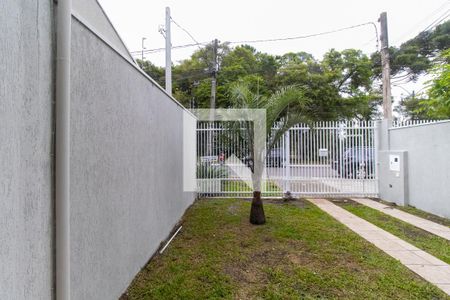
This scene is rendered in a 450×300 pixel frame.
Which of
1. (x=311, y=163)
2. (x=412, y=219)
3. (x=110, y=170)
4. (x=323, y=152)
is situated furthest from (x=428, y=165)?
(x=110, y=170)

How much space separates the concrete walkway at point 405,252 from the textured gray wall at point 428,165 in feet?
6.21

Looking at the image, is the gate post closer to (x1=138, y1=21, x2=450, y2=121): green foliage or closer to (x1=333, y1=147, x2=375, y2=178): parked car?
(x1=333, y1=147, x2=375, y2=178): parked car

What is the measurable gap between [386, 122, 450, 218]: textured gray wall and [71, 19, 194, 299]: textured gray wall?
245 inches

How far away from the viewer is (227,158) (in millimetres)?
8461

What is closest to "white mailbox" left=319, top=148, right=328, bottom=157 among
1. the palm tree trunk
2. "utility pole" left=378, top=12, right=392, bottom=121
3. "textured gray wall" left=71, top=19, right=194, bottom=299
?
"utility pole" left=378, top=12, right=392, bottom=121

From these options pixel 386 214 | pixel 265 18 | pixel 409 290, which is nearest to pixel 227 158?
pixel 386 214

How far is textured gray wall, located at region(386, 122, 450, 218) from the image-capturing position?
6199 mm

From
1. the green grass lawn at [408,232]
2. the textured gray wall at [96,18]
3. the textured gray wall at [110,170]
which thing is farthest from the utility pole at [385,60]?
the textured gray wall at [96,18]

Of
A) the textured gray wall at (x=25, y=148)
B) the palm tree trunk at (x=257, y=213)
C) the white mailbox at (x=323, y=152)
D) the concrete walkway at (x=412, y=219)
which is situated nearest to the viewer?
the textured gray wall at (x=25, y=148)

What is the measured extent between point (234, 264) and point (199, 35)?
12.2 metres

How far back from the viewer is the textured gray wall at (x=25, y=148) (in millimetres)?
1361

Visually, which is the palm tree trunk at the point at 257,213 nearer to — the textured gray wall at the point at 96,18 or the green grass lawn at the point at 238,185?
the green grass lawn at the point at 238,185

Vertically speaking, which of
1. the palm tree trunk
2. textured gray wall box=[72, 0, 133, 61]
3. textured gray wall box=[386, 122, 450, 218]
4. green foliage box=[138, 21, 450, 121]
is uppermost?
green foliage box=[138, 21, 450, 121]

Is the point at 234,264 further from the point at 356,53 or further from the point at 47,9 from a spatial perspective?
the point at 356,53
